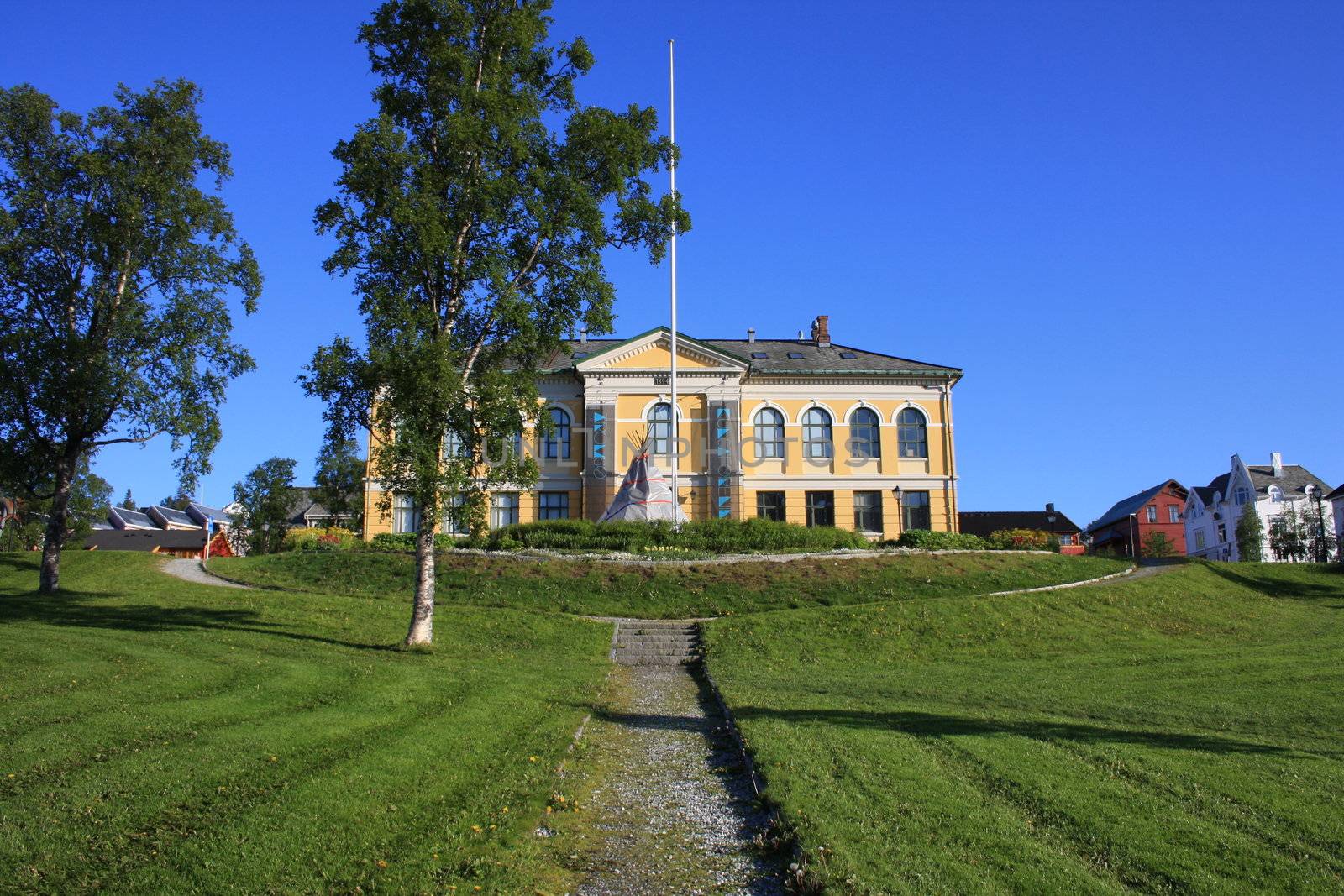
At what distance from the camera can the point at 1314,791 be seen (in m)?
8.87

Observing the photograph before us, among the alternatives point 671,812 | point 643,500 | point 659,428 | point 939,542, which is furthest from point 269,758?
point 659,428

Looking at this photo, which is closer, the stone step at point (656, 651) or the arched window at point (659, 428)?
the stone step at point (656, 651)

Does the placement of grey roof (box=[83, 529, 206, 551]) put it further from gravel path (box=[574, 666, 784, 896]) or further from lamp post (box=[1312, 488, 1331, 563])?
lamp post (box=[1312, 488, 1331, 563])

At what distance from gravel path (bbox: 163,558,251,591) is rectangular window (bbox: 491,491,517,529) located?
13864mm

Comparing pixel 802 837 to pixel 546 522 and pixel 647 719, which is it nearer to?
pixel 647 719

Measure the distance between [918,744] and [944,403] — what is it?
123 feet

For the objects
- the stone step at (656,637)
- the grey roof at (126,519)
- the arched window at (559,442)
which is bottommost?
the stone step at (656,637)

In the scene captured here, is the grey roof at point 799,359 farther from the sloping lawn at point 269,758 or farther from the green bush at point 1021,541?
the sloping lawn at point 269,758

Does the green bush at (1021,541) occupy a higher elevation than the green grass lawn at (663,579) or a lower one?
higher

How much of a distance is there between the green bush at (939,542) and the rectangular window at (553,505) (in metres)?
15.9

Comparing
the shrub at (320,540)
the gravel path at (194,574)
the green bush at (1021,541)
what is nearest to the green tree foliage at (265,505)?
the shrub at (320,540)

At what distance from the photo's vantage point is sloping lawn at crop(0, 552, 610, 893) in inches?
266

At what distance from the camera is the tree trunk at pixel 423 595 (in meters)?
19.6

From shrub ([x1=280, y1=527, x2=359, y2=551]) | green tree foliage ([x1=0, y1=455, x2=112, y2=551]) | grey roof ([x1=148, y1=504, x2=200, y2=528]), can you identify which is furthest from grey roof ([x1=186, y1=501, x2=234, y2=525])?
shrub ([x1=280, y1=527, x2=359, y2=551])
